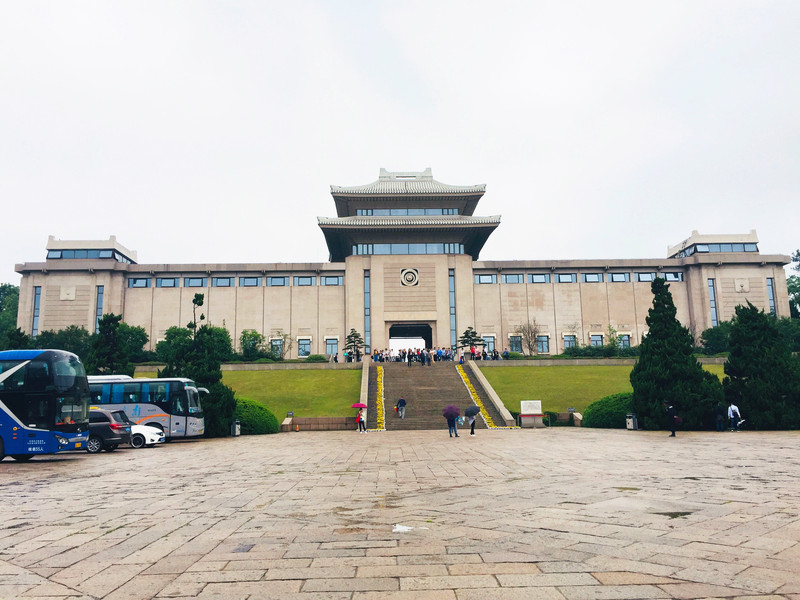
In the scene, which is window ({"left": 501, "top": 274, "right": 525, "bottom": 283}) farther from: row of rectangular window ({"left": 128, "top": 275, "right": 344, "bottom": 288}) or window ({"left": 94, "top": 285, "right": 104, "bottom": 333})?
window ({"left": 94, "top": 285, "right": 104, "bottom": 333})

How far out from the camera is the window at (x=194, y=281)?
2419 inches

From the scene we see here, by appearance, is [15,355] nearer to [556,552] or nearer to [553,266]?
[556,552]

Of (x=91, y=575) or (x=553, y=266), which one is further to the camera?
(x=553, y=266)

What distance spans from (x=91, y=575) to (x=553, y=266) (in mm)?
60908

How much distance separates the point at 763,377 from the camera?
21.0m

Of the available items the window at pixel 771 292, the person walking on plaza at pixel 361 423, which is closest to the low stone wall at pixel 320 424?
the person walking on plaza at pixel 361 423

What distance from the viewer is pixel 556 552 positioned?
4.52 meters

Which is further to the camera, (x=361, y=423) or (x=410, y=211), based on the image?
(x=410, y=211)

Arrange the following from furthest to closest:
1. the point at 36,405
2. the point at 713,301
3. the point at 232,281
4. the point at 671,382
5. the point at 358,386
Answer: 1. the point at 232,281
2. the point at 713,301
3. the point at 358,386
4. the point at 671,382
5. the point at 36,405

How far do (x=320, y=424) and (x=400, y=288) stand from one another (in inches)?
1295

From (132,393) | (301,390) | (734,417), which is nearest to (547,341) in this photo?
(301,390)

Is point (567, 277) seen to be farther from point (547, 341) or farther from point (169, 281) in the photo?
point (169, 281)

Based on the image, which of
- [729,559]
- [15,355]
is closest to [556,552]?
[729,559]

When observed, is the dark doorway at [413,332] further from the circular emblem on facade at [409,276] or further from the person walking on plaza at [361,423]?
the person walking on plaza at [361,423]
